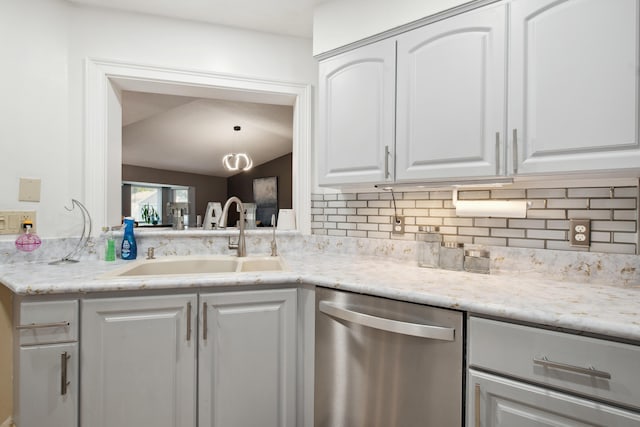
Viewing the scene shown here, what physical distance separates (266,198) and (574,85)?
7704mm

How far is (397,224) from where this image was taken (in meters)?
1.83

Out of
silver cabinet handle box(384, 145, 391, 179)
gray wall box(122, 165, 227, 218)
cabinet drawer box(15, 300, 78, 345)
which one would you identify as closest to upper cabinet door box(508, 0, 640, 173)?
silver cabinet handle box(384, 145, 391, 179)

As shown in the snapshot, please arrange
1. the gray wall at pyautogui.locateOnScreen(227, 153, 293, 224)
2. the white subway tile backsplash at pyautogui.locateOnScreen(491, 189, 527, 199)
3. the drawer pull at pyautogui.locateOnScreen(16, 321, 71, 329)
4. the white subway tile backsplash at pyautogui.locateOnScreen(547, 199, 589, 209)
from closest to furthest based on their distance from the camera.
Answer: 1. the drawer pull at pyautogui.locateOnScreen(16, 321, 71, 329)
2. the white subway tile backsplash at pyautogui.locateOnScreen(547, 199, 589, 209)
3. the white subway tile backsplash at pyautogui.locateOnScreen(491, 189, 527, 199)
4. the gray wall at pyautogui.locateOnScreen(227, 153, 293, 224)

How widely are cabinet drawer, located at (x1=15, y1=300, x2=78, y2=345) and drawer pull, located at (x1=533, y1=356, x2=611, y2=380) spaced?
5.12ft

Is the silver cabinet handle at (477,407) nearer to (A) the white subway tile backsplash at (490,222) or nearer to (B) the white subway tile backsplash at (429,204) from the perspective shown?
(A) the white subway tile backsplash at (490,222)

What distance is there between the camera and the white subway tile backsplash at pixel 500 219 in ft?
4.10

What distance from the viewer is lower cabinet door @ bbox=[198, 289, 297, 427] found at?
1345mm

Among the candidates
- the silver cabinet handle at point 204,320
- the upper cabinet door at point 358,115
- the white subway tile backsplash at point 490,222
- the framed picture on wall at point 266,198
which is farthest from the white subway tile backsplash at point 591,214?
the framed picture on wall at point 266,198

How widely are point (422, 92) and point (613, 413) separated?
1213mm

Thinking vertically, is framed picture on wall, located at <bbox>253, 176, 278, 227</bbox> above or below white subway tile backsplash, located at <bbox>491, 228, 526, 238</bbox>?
above

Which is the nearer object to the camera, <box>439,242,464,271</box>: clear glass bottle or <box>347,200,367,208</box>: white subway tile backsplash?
<box>439,242,464,271</box>: clear glass bottle

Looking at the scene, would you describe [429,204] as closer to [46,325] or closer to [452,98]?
[452,98]

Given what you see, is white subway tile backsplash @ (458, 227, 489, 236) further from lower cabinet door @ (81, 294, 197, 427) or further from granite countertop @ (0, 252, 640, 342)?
lower cabinet door @ (81, 294, 197, 427)

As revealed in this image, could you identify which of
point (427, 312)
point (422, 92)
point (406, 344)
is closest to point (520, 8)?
point (422, 92)
